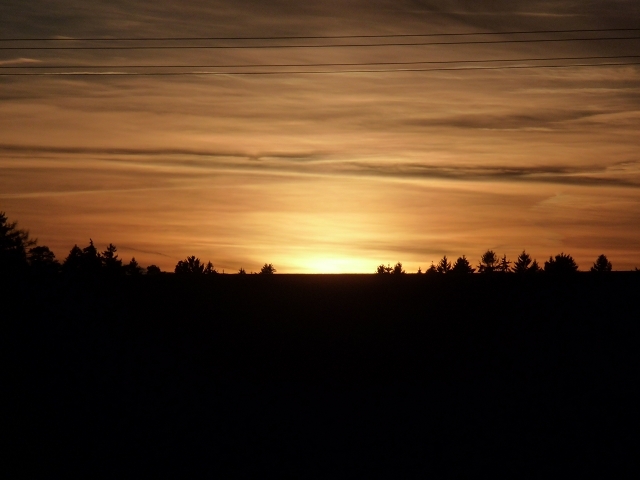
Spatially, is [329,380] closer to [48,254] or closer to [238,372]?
[238,372]

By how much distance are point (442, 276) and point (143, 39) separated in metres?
9.99

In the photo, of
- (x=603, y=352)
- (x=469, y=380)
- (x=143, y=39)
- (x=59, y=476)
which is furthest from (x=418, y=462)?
(x=143, y=39)

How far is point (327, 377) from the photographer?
17.2 metres

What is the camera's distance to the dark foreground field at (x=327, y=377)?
15594 millimetres

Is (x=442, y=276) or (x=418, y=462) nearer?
(x=418, y=462)

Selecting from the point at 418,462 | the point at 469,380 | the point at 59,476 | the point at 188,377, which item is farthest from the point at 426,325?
the point at 59,476

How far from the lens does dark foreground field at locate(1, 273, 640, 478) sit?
1559cm

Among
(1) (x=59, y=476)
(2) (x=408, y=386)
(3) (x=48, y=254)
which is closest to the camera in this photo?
(1) (x=59, y=476)

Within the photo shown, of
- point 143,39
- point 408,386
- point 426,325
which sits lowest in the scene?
point 408,386

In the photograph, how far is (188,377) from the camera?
17219mm

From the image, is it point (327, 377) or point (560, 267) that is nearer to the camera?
point (327, 377)

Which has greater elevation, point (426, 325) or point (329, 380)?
point (426, 325)

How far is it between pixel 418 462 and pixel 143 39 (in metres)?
11.2

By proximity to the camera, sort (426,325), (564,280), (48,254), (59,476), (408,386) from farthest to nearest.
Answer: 1. (48,254)
2. (564,280)
3. (426,325)
4. (408,386)
5. (59,476)
